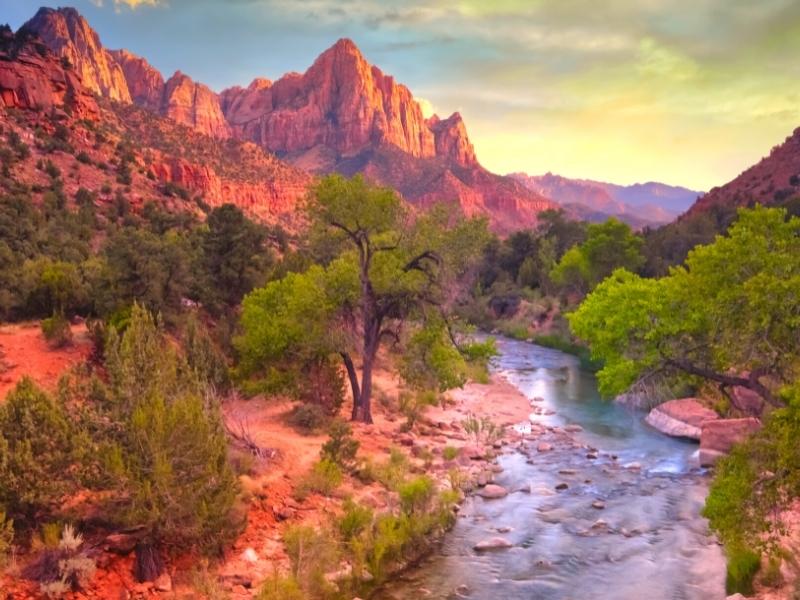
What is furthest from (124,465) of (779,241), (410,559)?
(779,241)

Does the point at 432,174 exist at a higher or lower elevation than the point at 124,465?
higher

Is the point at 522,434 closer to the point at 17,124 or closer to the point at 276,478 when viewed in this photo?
the point at 276,478

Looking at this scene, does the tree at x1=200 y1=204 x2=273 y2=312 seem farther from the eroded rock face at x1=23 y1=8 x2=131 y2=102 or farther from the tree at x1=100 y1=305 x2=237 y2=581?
the eroded rock face at x1=23 y1=8 x2=131 y2=102

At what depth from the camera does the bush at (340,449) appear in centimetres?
1748

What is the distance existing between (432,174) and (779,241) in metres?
152

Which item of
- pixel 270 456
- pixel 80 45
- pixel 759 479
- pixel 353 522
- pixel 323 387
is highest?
pixel 80 45

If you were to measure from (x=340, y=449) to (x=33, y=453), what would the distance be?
8.57 m

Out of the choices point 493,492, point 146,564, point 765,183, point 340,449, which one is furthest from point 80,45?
point 146,564

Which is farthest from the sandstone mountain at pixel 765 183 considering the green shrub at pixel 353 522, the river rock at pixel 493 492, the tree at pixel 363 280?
the green shrub at pixel 353 522

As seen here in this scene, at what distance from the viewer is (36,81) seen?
197 ft

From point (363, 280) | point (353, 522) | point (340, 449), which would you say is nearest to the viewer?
point (353, 522)

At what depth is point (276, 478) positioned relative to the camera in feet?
51.7

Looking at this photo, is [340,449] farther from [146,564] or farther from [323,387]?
[146,564]

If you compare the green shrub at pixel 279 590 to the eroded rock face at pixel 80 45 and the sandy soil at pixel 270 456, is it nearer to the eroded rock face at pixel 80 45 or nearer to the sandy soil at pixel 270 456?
the sandy soil at pixel 270 456
